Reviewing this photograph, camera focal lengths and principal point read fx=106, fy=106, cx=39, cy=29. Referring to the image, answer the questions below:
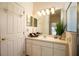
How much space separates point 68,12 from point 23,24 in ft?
2.35

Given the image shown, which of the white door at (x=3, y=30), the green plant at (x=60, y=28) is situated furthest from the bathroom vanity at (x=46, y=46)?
the white door at (x=3, y=30)

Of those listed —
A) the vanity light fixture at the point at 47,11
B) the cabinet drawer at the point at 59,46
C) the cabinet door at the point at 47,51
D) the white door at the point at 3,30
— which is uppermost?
the vanity light fixture at the point at 47,11

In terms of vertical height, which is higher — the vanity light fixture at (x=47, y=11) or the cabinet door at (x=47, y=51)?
the vanity light fixture at (x=47, y=11)

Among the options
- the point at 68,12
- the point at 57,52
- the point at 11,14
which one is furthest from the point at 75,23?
the point at 11,14

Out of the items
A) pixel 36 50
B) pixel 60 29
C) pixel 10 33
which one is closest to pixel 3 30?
pixel 10 33

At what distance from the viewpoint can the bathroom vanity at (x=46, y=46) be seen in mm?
1518

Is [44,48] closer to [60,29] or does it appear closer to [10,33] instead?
[60,29]

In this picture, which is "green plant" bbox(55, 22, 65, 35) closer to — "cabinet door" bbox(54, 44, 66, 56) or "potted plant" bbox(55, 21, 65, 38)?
"potted plant" bbox(55, 21, 65, 38)

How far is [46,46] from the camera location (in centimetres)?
160

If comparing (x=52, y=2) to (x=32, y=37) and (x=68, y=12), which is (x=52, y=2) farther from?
(x=32, y=37)

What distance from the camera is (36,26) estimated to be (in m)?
1.66

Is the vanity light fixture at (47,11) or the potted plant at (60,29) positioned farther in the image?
the vanity light fixture at (47,11)

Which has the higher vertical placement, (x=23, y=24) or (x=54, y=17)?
(x=54, y=17)

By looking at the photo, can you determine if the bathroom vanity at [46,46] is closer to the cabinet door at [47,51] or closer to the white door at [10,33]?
the cabinet door at [47,51]
